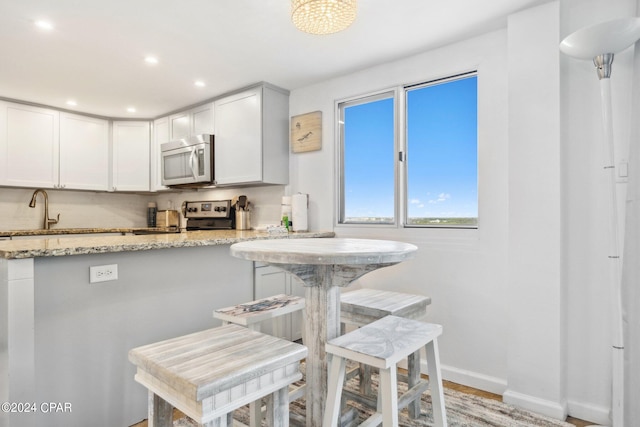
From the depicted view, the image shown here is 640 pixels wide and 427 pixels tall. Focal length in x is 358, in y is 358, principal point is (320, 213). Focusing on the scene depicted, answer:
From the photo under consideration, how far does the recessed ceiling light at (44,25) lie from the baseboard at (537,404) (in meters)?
3.46

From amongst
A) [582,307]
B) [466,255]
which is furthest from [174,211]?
[582,307]

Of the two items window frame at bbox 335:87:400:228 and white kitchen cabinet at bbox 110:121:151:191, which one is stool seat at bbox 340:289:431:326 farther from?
white kitchen cabinet at bbox 110:121:151:191

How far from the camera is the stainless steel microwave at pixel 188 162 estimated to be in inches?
136

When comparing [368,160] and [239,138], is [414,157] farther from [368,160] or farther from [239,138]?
[239,138]

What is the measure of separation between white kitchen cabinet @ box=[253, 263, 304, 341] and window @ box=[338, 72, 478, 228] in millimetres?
730

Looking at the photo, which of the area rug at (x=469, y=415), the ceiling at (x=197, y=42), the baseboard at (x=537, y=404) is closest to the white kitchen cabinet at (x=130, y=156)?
the ceiling at (x=197, y=42)

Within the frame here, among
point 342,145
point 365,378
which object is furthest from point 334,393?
point 342,145

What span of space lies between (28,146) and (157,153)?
118cm

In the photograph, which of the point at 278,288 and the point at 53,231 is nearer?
the point at 278,288

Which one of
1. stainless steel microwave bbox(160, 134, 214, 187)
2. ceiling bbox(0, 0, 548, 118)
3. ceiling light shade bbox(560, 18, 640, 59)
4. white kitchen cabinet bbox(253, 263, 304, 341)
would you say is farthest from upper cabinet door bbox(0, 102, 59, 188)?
ceiling light shade bbox(560, 18, 640, 59)

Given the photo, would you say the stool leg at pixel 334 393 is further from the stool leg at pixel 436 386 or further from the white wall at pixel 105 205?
Result: the white wall at pixel 105 205

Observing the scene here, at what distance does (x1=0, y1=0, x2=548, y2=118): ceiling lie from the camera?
200 centimetres

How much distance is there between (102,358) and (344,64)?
247 centimetres

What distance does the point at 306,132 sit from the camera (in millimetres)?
3156
